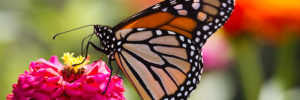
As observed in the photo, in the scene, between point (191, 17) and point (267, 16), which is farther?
point (267, 16)

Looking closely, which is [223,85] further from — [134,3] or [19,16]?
[19,16]

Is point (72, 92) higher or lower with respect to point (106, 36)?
lower

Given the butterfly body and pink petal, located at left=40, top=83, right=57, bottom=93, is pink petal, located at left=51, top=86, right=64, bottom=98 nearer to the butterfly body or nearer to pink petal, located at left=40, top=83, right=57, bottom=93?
pink petal, located at left=40, top=83, right=57, bottom=93

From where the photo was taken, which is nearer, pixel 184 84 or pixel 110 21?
pixel 184 84

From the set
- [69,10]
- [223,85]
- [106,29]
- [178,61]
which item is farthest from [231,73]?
[106,29]

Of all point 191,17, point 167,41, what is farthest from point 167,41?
point 191,17

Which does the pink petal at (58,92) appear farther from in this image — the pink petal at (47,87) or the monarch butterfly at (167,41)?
the monarch butterfly at (167,41)

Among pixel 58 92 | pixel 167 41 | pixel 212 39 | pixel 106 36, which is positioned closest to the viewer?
pixel 58 92

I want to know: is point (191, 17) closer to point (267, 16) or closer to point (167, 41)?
point (167, 41)
